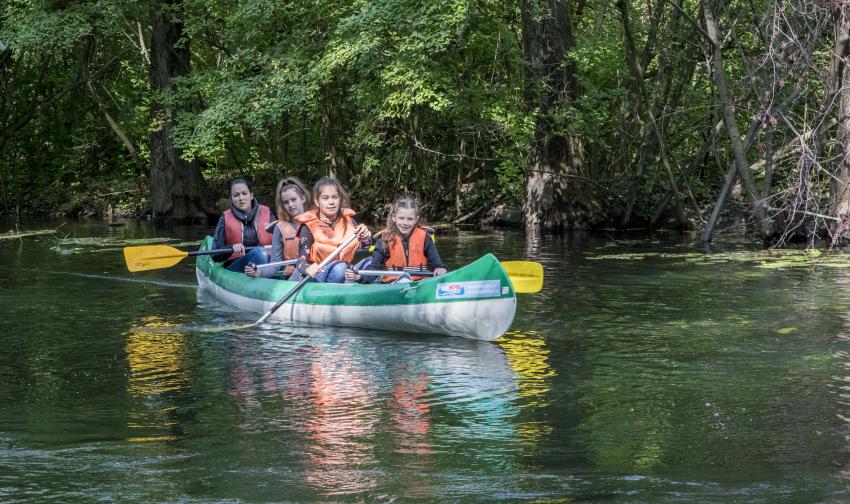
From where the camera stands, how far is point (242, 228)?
40.0 feet

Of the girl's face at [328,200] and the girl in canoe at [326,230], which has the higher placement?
the girl's face at [328,200]

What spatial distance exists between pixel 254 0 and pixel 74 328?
38.5 feet

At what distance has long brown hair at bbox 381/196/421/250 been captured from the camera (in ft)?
31.9

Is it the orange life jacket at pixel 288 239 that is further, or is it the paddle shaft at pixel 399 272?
the orange life jacket at pixel 288 239

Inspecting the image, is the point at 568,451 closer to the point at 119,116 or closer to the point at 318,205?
the point at 318,205

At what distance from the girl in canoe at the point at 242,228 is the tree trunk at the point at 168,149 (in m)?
12.1

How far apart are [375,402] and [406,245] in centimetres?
338

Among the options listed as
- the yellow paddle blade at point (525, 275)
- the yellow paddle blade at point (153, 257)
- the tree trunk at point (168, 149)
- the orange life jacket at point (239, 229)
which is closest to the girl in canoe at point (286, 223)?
the orange life jacket at point (239, 229)

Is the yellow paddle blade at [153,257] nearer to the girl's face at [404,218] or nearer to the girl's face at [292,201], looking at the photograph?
the girl's face at [292,201]

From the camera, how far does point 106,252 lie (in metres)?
17.3

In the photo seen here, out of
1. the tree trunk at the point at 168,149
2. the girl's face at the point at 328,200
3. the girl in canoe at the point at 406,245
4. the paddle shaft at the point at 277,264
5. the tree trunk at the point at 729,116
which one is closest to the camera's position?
the girl in canoe at the point at 406,245

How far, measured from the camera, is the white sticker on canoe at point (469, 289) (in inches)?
340

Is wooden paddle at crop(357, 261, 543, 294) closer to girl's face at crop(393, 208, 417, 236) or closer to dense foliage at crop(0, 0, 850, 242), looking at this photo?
girl's face at crop(393, 208, 417, 236)

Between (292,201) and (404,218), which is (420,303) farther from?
(292,201)
